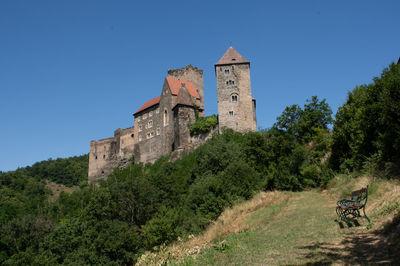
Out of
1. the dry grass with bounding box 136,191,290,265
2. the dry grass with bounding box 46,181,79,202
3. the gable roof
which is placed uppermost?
the gable roof

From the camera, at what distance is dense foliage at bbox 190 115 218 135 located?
153 ft

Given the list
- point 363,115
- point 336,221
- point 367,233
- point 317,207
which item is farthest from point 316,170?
point 367,233

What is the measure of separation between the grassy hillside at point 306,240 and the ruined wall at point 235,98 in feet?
97.2

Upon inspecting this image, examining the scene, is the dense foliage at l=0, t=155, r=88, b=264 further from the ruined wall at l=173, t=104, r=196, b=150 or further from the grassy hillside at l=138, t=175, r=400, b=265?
the grassy hillside at l=138, t=175, r=400, b=265

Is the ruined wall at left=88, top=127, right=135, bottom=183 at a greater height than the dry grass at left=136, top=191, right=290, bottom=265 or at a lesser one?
greater

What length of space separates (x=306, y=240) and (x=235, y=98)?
36694 mm

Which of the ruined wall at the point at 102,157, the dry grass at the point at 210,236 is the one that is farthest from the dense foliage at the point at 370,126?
the ruined wall at the point at 102,157

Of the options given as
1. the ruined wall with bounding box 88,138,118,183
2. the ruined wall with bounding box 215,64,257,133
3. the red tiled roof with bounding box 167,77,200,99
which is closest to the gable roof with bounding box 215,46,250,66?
the ruined wall with bounding box 215,64,257,133

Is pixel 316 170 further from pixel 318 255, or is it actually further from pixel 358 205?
pixel 318 255

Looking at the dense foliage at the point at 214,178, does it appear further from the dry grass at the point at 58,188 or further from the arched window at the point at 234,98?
the dry grass at the point at 58,188

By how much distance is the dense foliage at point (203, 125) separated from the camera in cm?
4650

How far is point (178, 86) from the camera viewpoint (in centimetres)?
5466

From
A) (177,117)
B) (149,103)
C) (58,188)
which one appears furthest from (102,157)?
(58,188)

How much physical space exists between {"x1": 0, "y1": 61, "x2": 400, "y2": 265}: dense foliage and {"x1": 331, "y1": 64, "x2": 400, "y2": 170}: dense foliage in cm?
6
